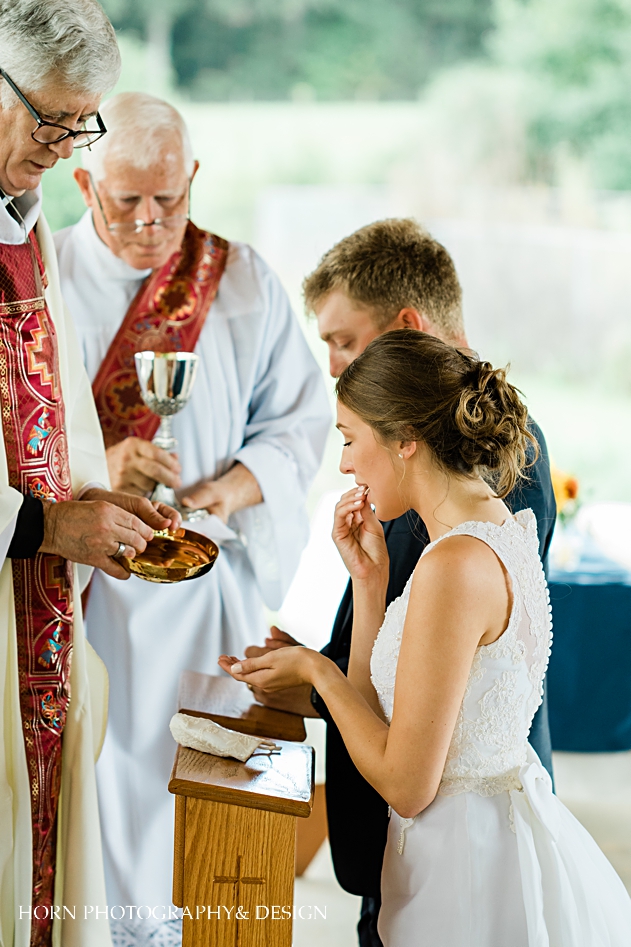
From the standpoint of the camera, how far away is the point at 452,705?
139cm

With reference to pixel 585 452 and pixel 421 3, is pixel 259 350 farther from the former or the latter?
pixel 421 3

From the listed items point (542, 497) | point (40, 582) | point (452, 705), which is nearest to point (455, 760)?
point (452, 705)

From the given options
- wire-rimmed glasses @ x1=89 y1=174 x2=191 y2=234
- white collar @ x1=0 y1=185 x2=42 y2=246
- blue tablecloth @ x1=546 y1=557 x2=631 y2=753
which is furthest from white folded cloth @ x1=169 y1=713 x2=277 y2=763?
blue tablecloth @ x1=546 y1=557 x2=631 y2=753

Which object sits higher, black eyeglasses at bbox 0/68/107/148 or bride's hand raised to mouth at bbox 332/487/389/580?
black eyeglasses at bbox 0/68/107/148

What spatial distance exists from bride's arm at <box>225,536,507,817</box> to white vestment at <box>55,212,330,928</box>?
41.1 inches

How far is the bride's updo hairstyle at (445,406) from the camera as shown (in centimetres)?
151

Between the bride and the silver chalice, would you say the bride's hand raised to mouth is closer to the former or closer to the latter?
the bride

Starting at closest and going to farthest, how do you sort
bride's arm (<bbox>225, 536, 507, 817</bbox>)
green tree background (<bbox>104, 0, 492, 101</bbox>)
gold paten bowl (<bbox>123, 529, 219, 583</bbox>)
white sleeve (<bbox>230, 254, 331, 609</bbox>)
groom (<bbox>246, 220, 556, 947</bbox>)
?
bride's arm (<bbox>225, 536, 507, 817</bbox>) < groom (<bbox>246, 220, 556, 947</bbox>) < gold paten bowl (<bbox>123, 529, 219, 583</bbox>) < white sleeve (<bbox>230, 254, 331, 609</bbox>) < green tree background (<bbox>104, 0, 492, 101</bbox>)

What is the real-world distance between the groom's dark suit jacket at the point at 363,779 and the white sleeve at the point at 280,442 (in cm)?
69

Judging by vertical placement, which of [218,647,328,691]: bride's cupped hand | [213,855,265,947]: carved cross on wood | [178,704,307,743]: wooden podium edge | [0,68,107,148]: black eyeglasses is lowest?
[213,855,265,947]: carved cross on wood

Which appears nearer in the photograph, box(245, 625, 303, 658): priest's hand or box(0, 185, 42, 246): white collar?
box(0, 185, 42, 246): white collar

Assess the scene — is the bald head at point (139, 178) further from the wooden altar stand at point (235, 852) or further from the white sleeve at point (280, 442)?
the wooden altar stand at point (235, 852)

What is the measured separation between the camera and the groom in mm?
1717

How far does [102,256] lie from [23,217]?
0.66 metres
